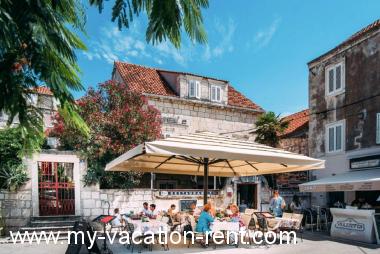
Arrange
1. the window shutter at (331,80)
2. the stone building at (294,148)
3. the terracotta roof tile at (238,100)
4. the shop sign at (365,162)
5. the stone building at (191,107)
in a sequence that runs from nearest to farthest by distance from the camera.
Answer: the shop sign at (365,162)
the window shutter at (331,80)
the stone building at (294,148)
the stone building at (191,107)
the terracotta roof tile at (238,100)

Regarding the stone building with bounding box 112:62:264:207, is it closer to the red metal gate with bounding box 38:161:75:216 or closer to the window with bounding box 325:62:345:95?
the red metal gate with bounding box 38:161:75:216

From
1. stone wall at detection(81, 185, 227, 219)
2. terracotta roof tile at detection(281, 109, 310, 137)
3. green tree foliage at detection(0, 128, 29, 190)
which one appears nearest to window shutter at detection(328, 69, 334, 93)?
terracotta roof tile at detection(281, 109, 310, 137)

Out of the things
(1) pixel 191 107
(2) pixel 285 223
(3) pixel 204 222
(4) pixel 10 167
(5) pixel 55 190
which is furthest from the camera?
(1) pixel 191 107

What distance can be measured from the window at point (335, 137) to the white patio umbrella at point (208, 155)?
9.00 meters

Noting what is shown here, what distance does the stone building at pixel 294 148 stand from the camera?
21.1 metres

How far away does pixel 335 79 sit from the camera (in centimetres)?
1936

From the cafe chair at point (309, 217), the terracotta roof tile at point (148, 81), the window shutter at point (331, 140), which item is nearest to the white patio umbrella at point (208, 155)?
the cafe chair at point (309, 217)

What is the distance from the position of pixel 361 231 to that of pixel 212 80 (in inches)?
615

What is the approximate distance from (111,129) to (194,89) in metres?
8.21

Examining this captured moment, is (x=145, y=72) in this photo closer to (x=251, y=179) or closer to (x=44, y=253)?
(x=251, y=179)

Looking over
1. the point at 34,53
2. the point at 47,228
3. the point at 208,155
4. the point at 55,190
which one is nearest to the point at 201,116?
the point at 55,190

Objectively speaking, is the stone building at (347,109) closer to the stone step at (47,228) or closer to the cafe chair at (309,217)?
the cafe chair at (309,217)

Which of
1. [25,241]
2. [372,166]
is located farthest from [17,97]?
[372,166]

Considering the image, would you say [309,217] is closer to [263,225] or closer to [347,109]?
[347,109]
